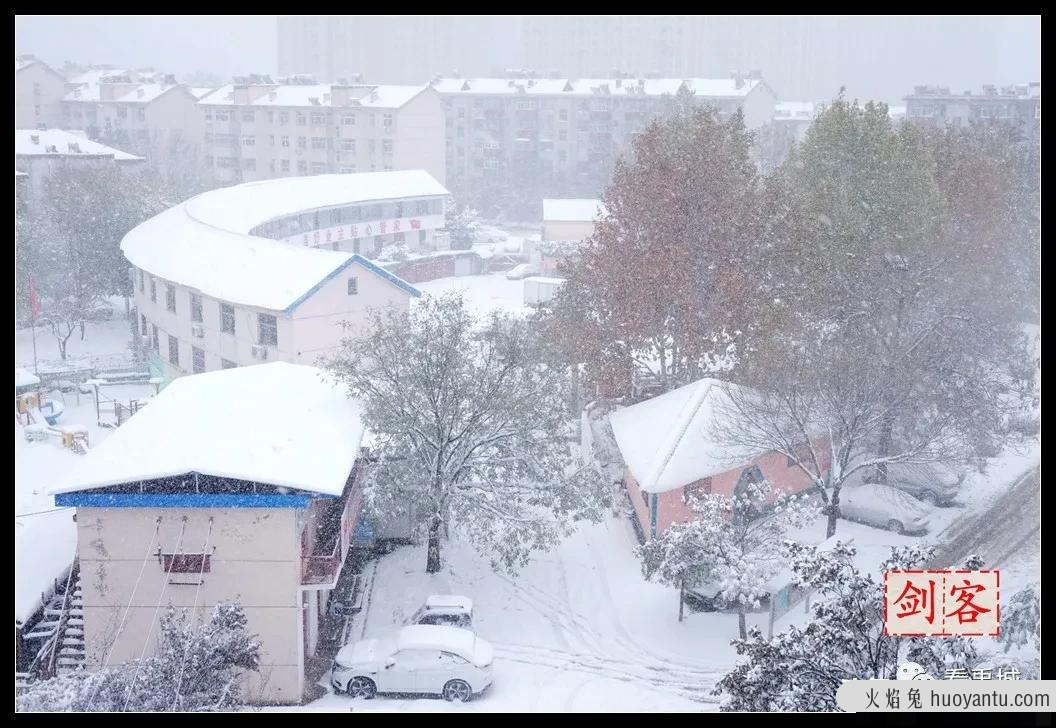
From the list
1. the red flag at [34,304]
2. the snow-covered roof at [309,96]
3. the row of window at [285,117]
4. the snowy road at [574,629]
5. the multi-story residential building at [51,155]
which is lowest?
the snowy road at [574,629]

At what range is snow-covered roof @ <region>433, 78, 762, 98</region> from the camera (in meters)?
16.6

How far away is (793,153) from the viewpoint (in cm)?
848

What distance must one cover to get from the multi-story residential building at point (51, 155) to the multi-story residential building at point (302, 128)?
4.79 ft

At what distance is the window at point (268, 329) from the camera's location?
764 cm

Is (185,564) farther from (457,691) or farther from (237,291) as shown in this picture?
(237,291)

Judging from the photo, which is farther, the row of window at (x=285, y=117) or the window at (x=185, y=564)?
the row of window at (x=285, y=117)

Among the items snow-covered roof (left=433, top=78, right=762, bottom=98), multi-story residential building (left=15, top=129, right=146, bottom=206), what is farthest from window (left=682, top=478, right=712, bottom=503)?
snow-covered roof (left=433, top=78, right=762, bottom=98)

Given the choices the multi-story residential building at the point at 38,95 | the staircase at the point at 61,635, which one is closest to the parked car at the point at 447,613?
the staircase at the point at 61,635

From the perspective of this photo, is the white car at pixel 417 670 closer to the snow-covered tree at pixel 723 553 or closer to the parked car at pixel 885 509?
the snow-covered tree at pixel 723 553

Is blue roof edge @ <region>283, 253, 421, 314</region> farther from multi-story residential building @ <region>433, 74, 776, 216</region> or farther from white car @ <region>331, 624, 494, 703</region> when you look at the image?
multi-story residential building @ <region>433, 74, 776, 216</region>
